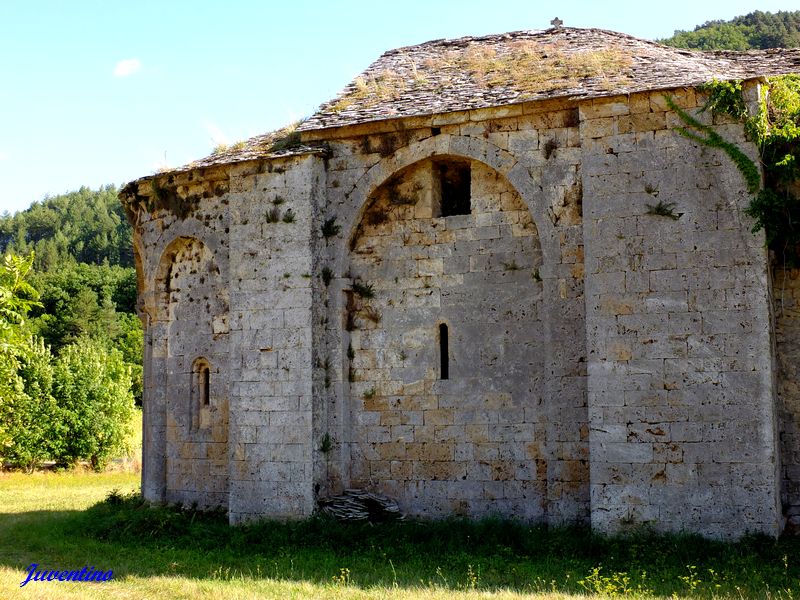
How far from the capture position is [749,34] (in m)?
33.1

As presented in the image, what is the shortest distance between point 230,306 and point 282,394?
1480 millimetres

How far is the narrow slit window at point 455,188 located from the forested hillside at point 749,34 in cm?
1924

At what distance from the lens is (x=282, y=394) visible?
38.2 ft

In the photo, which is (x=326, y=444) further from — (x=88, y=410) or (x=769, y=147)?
(x=88, y=410)

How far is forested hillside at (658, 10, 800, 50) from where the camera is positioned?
3008cm

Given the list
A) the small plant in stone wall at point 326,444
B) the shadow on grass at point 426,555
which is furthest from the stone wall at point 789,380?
the small plant in stone wall at point 326,444

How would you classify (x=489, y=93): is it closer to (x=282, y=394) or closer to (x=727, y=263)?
(x=727, y=263)

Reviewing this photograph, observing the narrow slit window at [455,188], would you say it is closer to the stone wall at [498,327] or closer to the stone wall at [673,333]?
the stone wall at [498,327]

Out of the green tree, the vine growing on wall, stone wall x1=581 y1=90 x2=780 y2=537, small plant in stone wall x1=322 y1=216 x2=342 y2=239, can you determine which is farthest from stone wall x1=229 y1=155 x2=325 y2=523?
the green tree

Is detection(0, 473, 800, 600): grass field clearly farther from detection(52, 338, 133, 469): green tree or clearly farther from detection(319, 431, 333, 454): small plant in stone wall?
detection(52, 338, 133, 469): green tree

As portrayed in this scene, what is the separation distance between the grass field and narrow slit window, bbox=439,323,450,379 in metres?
1.98

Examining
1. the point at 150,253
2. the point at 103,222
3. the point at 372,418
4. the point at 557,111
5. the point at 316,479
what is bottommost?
the point at 316,479

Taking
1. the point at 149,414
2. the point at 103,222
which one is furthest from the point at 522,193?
the point at 103,222

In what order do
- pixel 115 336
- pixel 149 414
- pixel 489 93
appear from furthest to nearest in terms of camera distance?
pixel 115 336, pixel 149 414, pixel 489 93
